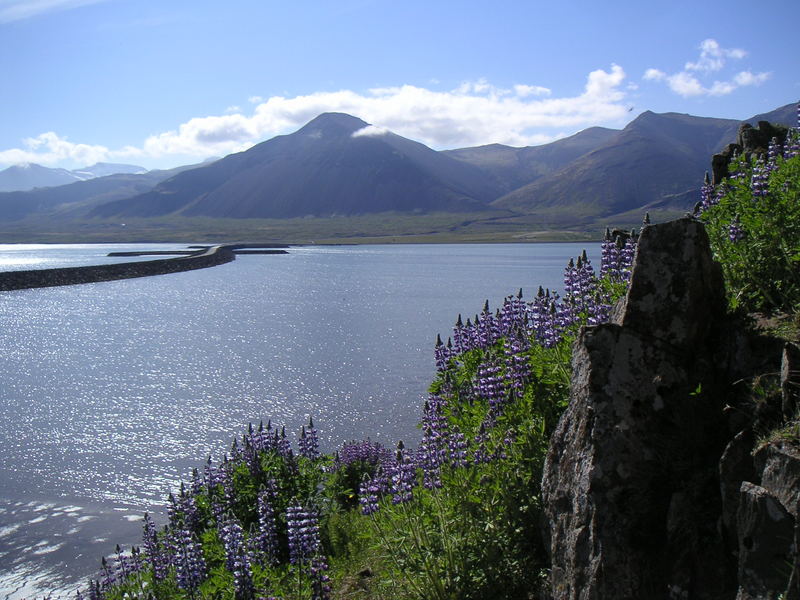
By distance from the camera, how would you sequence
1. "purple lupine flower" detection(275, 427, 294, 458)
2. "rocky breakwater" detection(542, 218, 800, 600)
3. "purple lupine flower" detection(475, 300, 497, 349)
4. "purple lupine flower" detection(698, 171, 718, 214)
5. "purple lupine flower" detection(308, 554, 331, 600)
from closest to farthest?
"rocky breakwater" detection(542, 218, 800, 600) → "purple lupine flower" detection(308, 554, 331, 600) → "purple lupine flower" detection(698, 171, 718, 214) → "purple lupine flower" detection(475, 300, 497, 349) → "purple lupine flower" detection(275, 427, 294, 458)

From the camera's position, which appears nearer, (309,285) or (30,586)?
(30,586)

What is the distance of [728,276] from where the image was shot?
8008 mm

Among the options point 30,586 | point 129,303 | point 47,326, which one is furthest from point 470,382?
point 129,303

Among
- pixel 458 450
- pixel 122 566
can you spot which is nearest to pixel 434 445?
pixel 458 450

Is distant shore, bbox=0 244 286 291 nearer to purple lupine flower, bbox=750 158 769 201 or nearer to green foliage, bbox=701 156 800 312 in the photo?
purple lupine flower, bbox=750 158 769 201

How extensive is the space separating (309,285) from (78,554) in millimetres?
74158

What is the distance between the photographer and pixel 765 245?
8.00 meters

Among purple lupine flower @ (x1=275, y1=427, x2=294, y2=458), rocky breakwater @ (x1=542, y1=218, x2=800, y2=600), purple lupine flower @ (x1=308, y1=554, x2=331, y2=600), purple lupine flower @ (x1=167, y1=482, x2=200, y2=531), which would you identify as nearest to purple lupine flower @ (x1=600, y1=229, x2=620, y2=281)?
rocky breakwater @ (x1=542, y1=218, x2=800, y2=600)

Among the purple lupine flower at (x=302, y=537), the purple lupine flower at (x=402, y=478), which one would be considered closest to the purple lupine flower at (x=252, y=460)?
the purple lupine flower at (x=302, y=537)

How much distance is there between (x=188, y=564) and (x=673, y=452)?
7949mm

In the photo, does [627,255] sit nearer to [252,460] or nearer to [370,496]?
[370,496]

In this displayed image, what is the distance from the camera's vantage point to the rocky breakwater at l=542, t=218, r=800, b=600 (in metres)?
4.82

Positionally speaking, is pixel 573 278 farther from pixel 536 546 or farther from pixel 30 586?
pixel 30 586

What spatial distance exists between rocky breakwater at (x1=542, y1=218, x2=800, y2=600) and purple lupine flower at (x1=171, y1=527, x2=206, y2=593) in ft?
20.7
